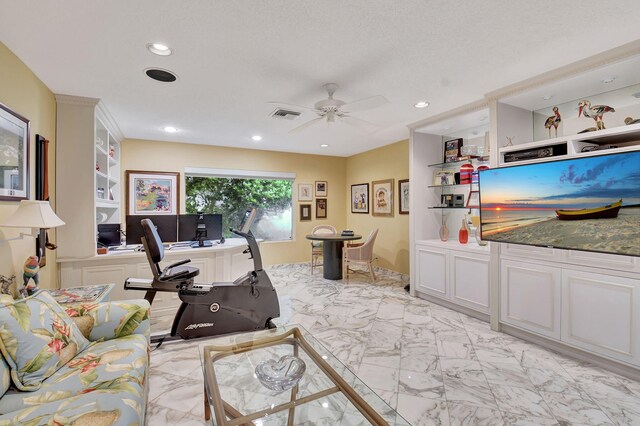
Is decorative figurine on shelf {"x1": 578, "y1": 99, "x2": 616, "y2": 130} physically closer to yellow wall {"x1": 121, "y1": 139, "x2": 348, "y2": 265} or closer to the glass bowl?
the glass bowl

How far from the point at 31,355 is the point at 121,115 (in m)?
3.09

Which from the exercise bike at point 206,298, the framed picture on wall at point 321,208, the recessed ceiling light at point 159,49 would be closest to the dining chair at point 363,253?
the framed picture on wall at point 321,208

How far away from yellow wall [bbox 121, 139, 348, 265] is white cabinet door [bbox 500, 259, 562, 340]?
4046mm

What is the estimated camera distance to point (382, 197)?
18.7 ft

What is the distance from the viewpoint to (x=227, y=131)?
14.5 ft

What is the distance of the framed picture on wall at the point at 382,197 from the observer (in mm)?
5480

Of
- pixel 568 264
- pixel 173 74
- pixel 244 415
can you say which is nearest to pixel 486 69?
pixel 568 264

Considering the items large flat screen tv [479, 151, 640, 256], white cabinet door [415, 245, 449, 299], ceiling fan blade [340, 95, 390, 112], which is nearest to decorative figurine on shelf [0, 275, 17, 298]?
Answer: ceiling fan blade [340, 95, 390, 112]

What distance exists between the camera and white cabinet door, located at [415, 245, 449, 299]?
3725mm

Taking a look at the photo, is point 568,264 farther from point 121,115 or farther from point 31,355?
point 121,115

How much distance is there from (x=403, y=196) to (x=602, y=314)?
3209 mm

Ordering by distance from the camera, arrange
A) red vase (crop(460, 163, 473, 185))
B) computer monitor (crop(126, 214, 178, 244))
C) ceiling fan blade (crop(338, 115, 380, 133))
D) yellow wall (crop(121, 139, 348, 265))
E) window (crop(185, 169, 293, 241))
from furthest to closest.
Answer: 1. window (crop(185, 169, 293, 241))
2. yellow wall (crop(121, 139, 348, 265))
3. red vase (crop(460, 163, 473, 185))
4. computer monitor (crop(126, 214, 178, 244))
5. ceiling fan blade (crop(338, 115, 380, 133))

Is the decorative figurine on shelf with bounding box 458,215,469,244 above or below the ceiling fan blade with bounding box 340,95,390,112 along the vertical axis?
below

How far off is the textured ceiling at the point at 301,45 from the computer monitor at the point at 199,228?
1.41 m
